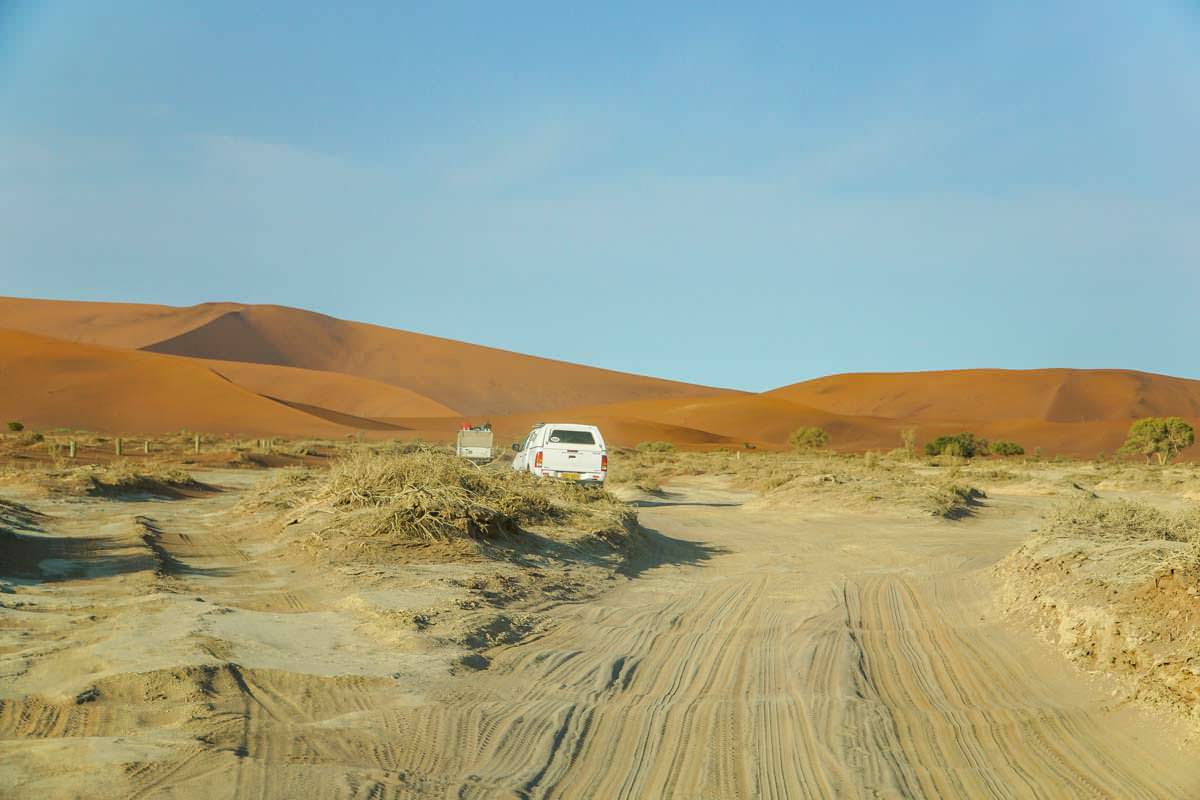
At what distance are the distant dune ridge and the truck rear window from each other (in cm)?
5662

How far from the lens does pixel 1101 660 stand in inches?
314

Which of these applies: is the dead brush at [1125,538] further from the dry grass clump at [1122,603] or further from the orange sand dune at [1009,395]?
the orange sand dune at [1009,395]

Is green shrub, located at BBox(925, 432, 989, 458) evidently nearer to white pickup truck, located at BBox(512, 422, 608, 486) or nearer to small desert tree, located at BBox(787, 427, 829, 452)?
small desert tree, located at BBox(787, 427, 829, 452)

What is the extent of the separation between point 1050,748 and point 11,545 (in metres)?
11.2

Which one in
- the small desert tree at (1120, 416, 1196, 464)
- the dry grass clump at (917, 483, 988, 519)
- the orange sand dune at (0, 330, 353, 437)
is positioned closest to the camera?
the dry grass clump at (917, 483, 988, 519)

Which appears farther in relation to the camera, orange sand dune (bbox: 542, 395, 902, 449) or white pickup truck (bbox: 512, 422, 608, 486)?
orange sand dune (bbox: 542, 395, 902, 449)

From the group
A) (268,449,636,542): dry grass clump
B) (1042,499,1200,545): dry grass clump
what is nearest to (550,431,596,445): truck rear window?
(268,449,636,542): dry grass clump

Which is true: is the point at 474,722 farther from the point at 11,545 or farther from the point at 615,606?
the point at 11,545

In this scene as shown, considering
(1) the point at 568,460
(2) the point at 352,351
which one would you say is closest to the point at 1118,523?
(1) the point at 568,460

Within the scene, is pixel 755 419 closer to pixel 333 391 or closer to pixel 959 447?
pixel 959 447

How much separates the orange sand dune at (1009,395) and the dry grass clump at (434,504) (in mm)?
106865

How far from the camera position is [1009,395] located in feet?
417

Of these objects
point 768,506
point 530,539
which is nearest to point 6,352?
point 768,506

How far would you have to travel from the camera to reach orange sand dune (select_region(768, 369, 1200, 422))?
120 m
